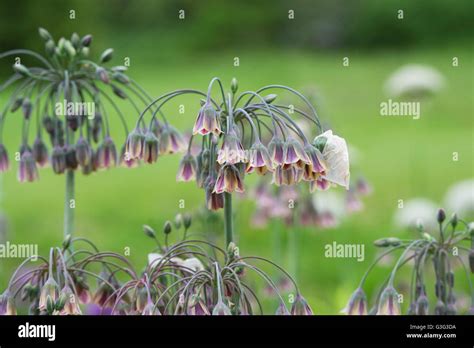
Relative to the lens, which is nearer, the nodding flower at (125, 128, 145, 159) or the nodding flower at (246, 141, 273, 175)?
the nodding flower at (246, 141, 273, 175)

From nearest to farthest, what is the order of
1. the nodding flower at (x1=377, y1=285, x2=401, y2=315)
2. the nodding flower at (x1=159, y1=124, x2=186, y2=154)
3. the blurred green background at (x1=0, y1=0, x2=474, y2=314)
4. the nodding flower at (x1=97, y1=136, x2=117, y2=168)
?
the nodding flower at (x1=377, y1=285, x2=401, y2=315) → the nodding flower at (x1=159, y1=124, x2=186, y2=154) → the nodding flower at (x1=97, y1=136, x2=117, y2=168) → the blurred green background at (x1=0, y1=0, x2=474, y2=314)

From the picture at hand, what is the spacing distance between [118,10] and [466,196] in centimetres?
1115

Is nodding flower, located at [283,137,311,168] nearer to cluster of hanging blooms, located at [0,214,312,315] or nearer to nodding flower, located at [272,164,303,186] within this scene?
nodding flower, located at [272,164,303,186]

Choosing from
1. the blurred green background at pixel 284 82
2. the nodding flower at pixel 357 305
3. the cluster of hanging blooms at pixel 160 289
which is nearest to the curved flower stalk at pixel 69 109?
the cluster of hanging blooms at pixel 160 289

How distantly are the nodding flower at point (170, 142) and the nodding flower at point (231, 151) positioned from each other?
0.57 meters

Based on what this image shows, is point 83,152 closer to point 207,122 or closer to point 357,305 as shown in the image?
point 207,122

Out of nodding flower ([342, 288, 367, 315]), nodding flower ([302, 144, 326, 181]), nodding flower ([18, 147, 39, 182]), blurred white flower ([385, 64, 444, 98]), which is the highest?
blurred white flower ([385, 64, 444, 98])

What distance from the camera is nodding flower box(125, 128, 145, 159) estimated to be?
277 cm

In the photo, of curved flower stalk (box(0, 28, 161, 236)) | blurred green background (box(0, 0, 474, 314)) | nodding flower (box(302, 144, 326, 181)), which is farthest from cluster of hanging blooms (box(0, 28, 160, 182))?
blurred green background (box(0, 0, 474, 314))

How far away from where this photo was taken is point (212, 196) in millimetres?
2637

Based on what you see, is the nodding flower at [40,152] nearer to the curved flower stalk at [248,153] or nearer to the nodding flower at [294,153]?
the curved flower stalk at [248,153]

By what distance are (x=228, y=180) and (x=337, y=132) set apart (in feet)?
7.24

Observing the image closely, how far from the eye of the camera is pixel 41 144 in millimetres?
3279

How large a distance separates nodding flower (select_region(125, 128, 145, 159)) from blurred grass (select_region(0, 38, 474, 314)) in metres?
1.64
